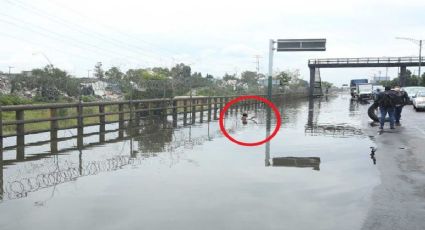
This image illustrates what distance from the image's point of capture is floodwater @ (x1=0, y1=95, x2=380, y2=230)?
Answer: 17.0ft

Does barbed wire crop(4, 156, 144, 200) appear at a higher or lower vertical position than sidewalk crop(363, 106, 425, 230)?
lower

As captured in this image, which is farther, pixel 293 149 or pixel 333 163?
pixel 293 149

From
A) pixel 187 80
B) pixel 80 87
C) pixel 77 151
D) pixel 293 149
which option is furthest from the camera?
pixel 187 80

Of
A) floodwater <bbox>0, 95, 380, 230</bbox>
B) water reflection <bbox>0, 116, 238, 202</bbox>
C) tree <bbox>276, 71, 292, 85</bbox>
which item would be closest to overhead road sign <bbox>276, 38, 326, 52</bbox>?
water reflection <bbox>0, 116, 238, 202</bbox>

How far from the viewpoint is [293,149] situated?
11234mm

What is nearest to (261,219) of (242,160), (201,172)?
(201,172)

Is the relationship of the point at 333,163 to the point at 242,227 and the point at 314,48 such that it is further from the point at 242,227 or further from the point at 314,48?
the point at 314,48

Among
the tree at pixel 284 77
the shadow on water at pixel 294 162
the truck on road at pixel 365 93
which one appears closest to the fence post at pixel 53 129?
the shadow on water at pixel 294 162

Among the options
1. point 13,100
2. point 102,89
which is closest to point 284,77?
point 102,89

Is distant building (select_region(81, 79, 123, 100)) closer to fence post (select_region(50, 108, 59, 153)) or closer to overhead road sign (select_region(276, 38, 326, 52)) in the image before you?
fence post (select_region(50, 108, 59, 153))

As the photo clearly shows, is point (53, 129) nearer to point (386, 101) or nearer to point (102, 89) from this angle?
point (102, 89)

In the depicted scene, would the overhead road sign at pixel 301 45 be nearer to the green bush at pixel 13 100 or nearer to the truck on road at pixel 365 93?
the truck on road at pixel 365 93

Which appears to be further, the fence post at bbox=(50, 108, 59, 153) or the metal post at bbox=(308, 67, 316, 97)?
the metal post at bbox=(308, 67, 316, 97)

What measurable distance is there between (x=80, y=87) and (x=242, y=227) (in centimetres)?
1153
